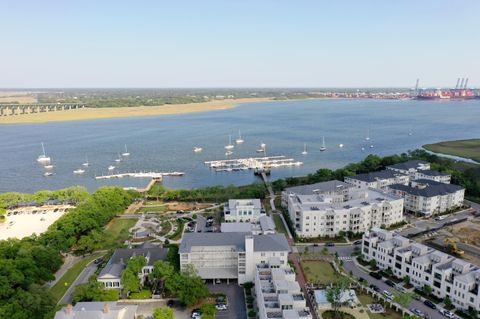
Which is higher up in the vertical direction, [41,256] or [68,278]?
[41,256]

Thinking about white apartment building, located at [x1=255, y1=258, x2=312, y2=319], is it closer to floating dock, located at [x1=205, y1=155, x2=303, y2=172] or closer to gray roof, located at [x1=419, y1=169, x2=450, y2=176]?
gray roof, located at [x1=419, y1=169, x2=450, y2=176]

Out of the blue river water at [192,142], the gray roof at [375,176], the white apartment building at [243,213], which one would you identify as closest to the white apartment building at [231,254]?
the white apartment building at [243,213]

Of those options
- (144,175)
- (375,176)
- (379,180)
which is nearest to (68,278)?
(144,175)

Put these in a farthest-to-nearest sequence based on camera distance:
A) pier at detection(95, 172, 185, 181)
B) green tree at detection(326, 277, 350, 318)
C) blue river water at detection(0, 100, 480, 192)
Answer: blue river water at detection(0, 100, 480, 192)
pier at detection(95, 172, 185, 181)
green tree at detection(326, 277, 350, 318)

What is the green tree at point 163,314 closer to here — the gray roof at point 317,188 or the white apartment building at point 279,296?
the white apartment building at point 279,296

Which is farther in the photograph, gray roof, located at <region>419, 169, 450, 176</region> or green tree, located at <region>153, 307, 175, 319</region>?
gray roof, located at <region>419, 169, 450, 176</region>

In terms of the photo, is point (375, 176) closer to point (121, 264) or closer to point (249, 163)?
point (249, 163)

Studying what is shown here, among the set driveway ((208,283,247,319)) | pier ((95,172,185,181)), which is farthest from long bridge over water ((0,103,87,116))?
driveway ((208,283,247,319))
